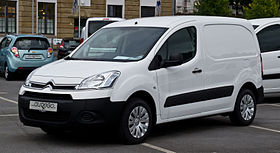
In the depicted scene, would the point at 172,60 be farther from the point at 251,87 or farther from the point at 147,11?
the point at 147,11

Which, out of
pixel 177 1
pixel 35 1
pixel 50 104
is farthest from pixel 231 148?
pixel 177 1

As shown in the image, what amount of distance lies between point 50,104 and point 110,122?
2.57ft

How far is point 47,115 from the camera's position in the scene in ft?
24.7

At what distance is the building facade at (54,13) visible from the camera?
41.8m

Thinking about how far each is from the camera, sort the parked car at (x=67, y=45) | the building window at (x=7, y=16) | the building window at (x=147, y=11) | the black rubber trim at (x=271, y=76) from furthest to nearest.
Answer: the building window at (x=147, y=11) < the building window at (x=7, y=16) < the parked car at (x=67, y=45) < the black rubber trim at (x=271, y=76)

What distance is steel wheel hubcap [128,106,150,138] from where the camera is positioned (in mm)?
7648

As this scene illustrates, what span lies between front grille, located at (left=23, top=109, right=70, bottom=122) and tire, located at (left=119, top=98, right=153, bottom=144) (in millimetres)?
720

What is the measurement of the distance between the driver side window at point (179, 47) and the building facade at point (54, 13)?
3291cm

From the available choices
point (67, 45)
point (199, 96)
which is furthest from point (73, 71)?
point (67, 45)

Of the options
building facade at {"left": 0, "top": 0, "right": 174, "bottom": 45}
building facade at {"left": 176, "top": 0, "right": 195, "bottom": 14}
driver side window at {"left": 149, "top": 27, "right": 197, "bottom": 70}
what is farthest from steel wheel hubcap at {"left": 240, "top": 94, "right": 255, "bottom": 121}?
building facade at {"left": 176, "top": 0, "right": 195, "bottom": 14}

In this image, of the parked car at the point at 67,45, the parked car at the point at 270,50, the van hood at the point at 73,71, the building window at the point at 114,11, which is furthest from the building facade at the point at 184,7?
the van hood at the point at 73,71

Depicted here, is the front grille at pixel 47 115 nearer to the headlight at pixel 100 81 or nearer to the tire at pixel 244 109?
the headlight at pixel 100 81

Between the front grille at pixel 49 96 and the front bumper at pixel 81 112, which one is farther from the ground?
the front grille at pixel 49 96

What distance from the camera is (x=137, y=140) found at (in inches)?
305
